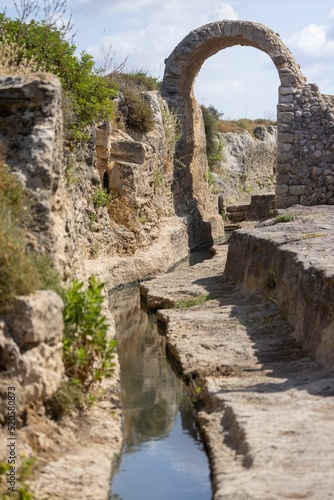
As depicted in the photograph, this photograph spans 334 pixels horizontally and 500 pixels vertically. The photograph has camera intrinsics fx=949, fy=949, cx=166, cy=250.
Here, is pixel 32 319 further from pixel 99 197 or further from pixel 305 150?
pixel 305 150

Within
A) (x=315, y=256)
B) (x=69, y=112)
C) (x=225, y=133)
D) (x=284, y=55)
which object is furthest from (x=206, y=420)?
(x=225, y=133)

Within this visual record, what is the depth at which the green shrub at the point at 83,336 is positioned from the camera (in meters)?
8.53

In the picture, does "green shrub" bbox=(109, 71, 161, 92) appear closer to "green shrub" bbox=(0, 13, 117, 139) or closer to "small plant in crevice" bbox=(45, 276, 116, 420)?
"green shrub" bbox=(0, 13, 117, 139)

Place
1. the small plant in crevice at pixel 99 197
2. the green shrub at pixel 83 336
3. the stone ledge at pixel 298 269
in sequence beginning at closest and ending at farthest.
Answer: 1. the green shrub at pixel 83 336
2. the stone ledge at pixel 298 269
3. the small plant in crevice at pixel 99 197

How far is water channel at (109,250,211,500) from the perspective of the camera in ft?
26.0

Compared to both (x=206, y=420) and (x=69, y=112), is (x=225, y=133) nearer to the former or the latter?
(x=69, y=112)

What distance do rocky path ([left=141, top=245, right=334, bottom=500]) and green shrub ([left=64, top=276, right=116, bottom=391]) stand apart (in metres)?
1.20

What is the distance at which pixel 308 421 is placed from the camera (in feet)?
26.7

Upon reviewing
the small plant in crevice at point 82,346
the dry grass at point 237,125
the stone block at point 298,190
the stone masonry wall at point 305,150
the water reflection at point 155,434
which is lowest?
the water reflection at point 155,434

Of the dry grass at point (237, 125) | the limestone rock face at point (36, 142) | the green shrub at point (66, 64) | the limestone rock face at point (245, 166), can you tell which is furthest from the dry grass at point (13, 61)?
the dry grass at point (237, 125)

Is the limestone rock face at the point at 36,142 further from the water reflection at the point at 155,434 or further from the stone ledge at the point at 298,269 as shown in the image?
the stone ledge at the point at 298,269

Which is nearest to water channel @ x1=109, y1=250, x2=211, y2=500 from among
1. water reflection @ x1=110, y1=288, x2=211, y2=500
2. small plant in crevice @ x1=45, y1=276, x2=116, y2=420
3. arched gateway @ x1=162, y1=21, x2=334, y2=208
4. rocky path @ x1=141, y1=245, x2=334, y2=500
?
→ water reflection @ x1=110, y1=288, x2=211, y2=500

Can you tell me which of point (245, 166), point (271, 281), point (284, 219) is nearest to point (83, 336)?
point (271, 281)

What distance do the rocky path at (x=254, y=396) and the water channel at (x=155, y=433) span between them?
0.66ft
